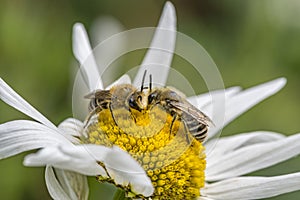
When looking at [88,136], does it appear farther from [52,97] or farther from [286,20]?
[286,20]

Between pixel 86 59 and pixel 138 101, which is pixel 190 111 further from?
pixel 86 59

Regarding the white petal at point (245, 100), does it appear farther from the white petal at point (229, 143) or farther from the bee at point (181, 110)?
the bee at point (181, 110)

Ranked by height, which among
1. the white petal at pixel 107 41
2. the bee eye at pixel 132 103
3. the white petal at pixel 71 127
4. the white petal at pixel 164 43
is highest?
the white petal at pixel 107 41

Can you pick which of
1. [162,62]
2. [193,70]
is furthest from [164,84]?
[193,70]

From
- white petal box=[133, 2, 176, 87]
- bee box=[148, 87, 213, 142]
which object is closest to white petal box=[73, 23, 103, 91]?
white petal box=[133, 2, 176, 87]

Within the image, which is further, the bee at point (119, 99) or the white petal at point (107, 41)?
the white petal at point (107, 41)

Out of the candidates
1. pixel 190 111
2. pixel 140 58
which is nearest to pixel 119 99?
pixel 190 111

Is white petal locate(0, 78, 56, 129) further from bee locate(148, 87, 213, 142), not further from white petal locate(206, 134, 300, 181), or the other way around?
white petal locate(206, 134, 300, 181)

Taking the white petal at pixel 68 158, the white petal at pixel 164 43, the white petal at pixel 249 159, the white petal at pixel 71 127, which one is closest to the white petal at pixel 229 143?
the white petal at pixel 249 159
